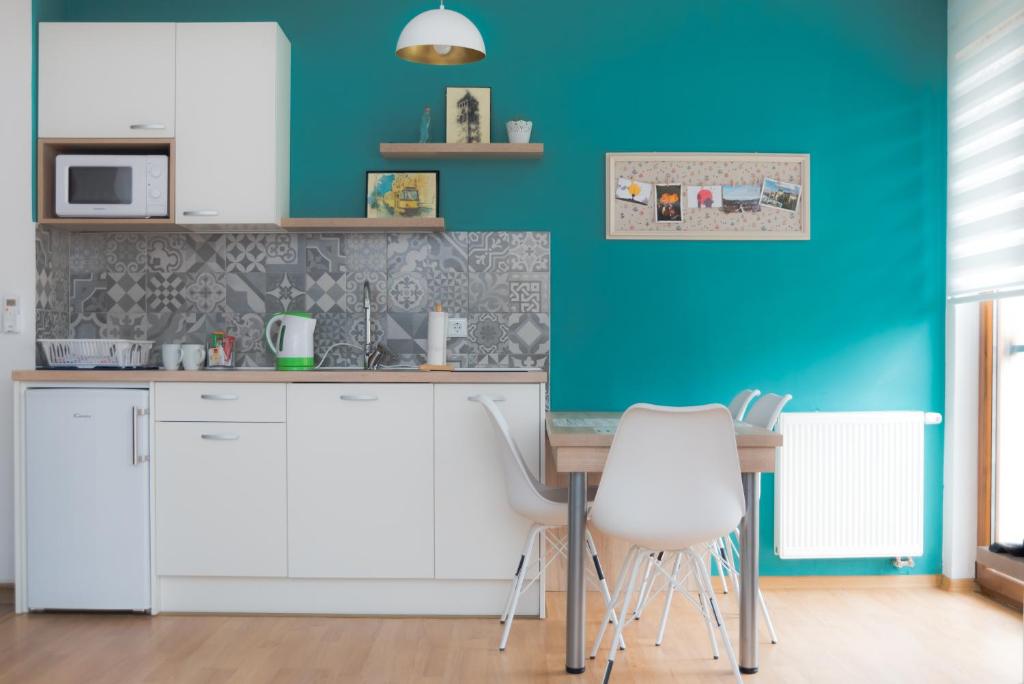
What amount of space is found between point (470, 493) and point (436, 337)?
2.44 feet

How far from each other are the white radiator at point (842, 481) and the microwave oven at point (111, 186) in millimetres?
2814

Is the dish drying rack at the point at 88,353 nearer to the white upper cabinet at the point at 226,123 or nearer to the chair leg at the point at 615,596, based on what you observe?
the white upper cabinet at the point at 226,123

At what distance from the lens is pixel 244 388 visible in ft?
11.3

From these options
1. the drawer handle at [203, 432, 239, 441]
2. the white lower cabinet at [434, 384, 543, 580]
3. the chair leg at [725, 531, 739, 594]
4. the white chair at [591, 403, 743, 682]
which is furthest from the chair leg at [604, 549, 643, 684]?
the drawer handle at [203, 432, 239, 441]

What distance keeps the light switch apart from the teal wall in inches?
48.3

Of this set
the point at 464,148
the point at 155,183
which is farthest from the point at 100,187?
the point at 464,148

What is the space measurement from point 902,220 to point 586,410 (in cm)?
165

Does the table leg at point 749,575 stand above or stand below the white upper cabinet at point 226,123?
below

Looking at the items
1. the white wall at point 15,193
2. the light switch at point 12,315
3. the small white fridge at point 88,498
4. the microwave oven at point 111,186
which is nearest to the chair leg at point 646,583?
the small white fridge at point 88,498

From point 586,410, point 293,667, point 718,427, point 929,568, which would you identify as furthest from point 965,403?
point 293,667

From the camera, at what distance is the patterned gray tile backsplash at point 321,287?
401cm

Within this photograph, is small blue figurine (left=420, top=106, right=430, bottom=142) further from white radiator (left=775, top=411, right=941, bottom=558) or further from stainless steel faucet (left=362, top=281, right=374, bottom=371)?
white radiator (left=775, top=411, right=941, bottom=558)

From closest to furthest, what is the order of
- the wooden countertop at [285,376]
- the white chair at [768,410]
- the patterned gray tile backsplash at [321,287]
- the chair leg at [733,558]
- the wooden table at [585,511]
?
the wooden table at [585,511] → the chair leg at [733,558] → the white chair at [768,410] → the wooden countertop at [285,376] → the patterned gray tile backsplash at [321,287]

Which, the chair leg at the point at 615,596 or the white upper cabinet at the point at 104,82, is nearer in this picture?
the chair leg at the point at 615,596
